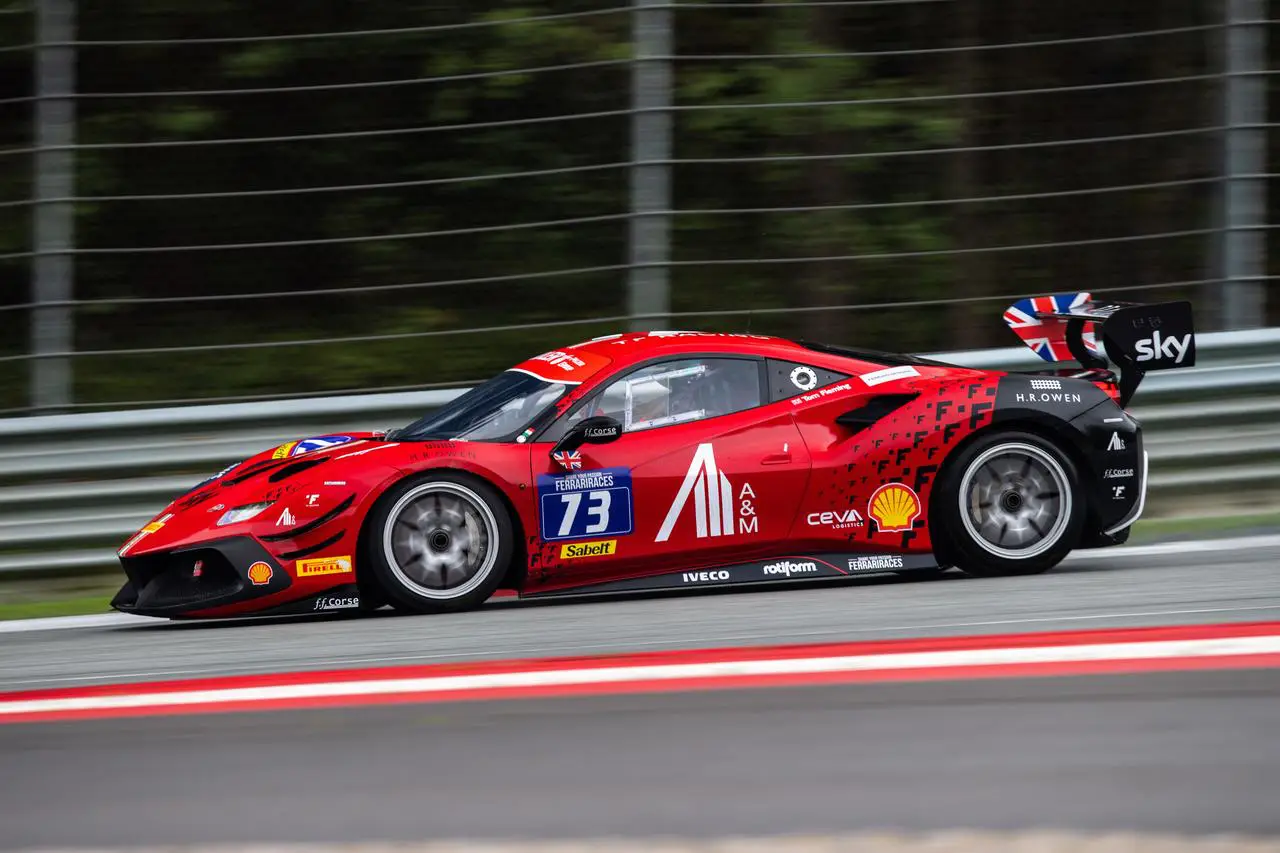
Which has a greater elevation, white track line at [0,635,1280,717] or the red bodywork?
the red bodywork

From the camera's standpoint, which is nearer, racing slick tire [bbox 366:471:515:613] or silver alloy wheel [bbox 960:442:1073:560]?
racing slick tire [bbox 366:471:515:613]

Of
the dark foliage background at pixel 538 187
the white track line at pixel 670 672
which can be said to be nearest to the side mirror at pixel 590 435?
the white track line at pixel 670 672

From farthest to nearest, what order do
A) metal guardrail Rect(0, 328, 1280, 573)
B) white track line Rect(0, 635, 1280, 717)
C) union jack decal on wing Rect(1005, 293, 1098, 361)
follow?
metal guardrail Rect(0, 328, 1280, 573)
union jack decal on wing Rect(1005, 293, 1098, 361)
white track line Rect(0, 635, 1280, 717)

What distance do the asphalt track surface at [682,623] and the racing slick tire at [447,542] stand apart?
0.40 ft

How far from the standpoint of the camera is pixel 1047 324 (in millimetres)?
7926

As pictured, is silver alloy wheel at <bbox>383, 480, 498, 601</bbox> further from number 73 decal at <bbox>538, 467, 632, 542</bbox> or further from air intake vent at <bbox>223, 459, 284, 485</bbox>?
air intake vent at <bbox>223, 459, 284, 485</bbox>

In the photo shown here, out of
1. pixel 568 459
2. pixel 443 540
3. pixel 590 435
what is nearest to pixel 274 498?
pixel 443 540

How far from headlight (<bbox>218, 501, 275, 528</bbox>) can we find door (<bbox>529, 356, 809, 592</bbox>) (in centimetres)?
110

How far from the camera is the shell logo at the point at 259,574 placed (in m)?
6.81

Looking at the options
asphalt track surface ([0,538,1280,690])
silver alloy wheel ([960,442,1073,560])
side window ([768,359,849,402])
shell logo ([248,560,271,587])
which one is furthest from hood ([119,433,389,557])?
silver alloy wheel ([960,442,1073,560])

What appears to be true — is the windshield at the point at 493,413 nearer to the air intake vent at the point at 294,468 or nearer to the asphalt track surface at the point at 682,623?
the air intake vent at the point at 294,468

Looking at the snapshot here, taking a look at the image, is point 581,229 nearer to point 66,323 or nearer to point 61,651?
point 66,323

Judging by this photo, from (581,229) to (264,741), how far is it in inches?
234

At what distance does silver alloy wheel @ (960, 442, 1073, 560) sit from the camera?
7258 millimetres
